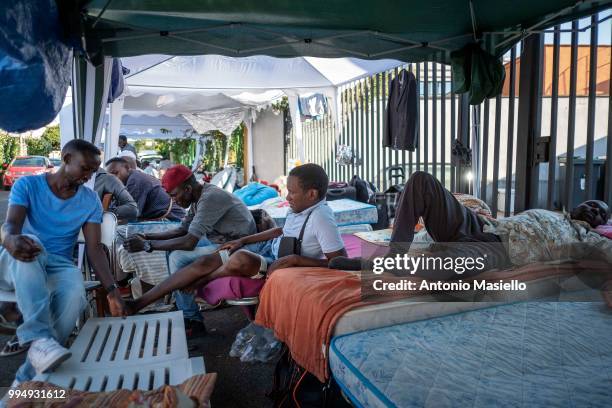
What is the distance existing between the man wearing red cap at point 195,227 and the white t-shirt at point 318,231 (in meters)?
0.74

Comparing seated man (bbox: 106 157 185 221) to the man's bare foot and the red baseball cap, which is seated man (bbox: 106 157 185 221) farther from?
the man's bare foot

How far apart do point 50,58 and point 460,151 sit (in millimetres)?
4401

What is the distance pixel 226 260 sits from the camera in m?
3.02

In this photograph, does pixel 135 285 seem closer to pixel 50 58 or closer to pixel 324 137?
pixel 50 58

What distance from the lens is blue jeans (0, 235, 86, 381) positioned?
2.35 m

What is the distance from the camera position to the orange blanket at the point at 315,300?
206 centimetres

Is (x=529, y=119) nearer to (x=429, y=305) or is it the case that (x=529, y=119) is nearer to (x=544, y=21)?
(x=544, y=21)

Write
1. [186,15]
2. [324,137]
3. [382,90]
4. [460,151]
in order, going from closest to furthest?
1. [186,15]
2. [460,151]
3. [382,90]
4. [324,137]

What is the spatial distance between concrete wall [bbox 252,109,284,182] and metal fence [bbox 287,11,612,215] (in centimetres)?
317

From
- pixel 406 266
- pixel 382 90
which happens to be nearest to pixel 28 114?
pixel 406 266

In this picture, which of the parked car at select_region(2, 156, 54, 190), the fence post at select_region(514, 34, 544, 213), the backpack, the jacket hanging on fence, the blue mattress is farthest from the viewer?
the parked car at select_region(2, 156, 54, 190)

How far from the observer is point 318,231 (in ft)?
9.32

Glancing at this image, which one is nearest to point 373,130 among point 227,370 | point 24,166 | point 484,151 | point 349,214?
point 484,151

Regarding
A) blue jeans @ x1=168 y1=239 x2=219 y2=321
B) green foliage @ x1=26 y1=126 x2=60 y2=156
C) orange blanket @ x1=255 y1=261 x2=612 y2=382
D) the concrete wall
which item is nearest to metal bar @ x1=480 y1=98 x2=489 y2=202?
orange blanket @ x1=255 y1=261 x2=612 y2=382
